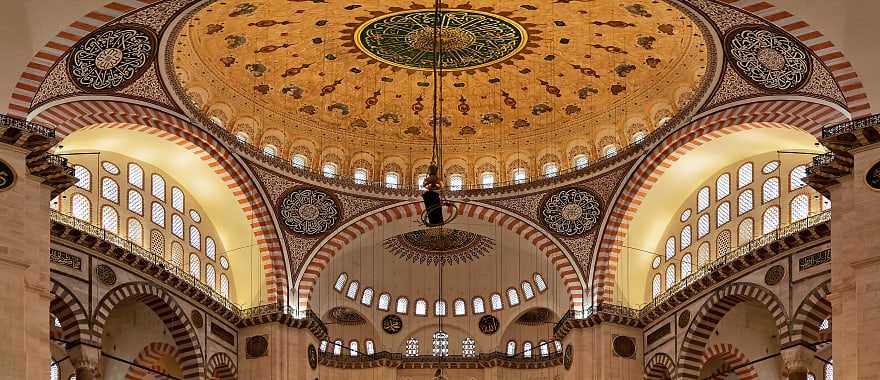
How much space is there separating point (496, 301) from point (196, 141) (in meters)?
12.1

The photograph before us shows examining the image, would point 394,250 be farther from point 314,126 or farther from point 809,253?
point 809,253

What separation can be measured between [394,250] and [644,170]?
9174mm

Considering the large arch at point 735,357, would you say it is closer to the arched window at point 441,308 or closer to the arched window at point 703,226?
the arched window at point 703,226

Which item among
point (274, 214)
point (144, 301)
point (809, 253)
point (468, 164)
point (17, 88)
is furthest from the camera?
point (468, 164)

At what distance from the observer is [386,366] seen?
126 feet

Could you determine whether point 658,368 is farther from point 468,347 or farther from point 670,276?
point 468,347

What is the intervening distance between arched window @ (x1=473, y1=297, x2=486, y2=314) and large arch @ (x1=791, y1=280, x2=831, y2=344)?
13392mm

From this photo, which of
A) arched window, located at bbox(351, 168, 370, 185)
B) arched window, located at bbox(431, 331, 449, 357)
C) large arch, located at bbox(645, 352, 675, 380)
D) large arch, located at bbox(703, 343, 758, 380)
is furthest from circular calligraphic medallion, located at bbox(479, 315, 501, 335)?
large arch, located at bbox(703, 343, 758, 380)

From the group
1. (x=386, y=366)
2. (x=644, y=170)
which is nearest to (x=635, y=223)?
(x=644, y=170)

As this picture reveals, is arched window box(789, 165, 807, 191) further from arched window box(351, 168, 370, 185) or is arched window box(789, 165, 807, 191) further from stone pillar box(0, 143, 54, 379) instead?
stone pillar box(0, 143, 54, 379)

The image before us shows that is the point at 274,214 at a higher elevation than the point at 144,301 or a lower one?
higher

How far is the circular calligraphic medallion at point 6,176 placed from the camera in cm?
2033

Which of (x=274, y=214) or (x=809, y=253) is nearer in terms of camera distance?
(x=809, y=253)

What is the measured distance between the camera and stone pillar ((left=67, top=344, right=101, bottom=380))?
1043 inches
